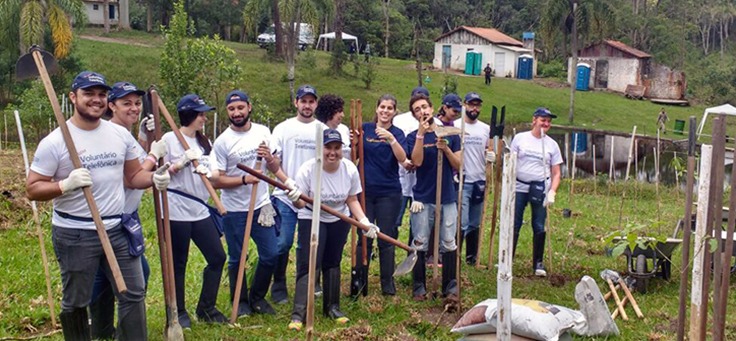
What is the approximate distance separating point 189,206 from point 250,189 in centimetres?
61

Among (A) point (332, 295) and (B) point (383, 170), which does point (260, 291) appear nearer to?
(A) point (332, 295)

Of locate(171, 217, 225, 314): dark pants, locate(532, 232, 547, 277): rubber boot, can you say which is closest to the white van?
locate(532, 232, 547, 277): rubber boot

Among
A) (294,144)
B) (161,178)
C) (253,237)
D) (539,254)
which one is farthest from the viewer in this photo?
(539,254)

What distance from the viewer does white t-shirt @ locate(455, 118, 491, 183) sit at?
26.1 ft

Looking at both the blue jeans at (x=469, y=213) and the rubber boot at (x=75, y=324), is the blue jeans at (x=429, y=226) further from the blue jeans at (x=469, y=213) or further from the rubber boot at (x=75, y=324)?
the rubber boot at (x=75, y=324)

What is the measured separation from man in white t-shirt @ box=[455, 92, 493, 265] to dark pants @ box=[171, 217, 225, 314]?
304cm

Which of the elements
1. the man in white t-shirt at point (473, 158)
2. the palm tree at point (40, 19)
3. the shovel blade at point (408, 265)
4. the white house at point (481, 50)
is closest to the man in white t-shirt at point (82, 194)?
the shovel blade at point (408, 265)

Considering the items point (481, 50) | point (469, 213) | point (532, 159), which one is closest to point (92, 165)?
point (469, 213)

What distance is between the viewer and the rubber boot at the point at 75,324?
473 centimetres

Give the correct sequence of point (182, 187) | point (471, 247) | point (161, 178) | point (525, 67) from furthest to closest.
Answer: point (525, 67) → point (471, 247) → point (182, 187) → point (161, 178)

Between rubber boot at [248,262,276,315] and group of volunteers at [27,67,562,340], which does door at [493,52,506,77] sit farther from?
rubber boot at [248,262,276,315]

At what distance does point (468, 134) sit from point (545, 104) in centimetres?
3238

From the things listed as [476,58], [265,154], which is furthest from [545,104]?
[265,154]

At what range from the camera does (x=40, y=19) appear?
73.4 ft
